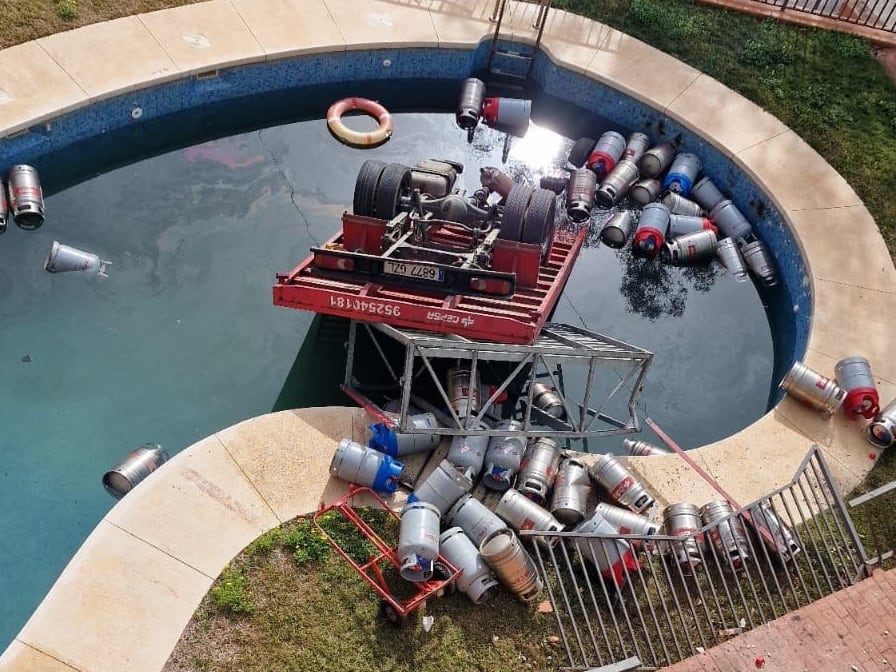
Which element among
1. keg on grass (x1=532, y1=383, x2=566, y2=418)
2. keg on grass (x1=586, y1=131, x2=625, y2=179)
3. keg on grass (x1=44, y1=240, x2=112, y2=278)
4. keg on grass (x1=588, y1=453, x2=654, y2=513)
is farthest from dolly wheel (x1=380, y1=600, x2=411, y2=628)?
keg on grass (x1=586, y1=131, x2=625, y2=179)

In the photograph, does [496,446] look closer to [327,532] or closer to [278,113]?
[327,532]

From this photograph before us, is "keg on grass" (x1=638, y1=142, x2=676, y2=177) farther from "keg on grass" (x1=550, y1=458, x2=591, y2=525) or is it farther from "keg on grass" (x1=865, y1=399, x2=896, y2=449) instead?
"keg on grass" (x1=550, y1=458, x2=591, y2=525)

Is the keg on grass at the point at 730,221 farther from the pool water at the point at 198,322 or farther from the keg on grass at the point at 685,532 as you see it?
the keg on grass at the point at 685,532

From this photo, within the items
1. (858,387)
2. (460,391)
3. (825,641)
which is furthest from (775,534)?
(460,391)

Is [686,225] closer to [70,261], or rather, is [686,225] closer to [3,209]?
[70,261]

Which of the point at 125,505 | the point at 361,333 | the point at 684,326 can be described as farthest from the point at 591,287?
the point at 125,505
